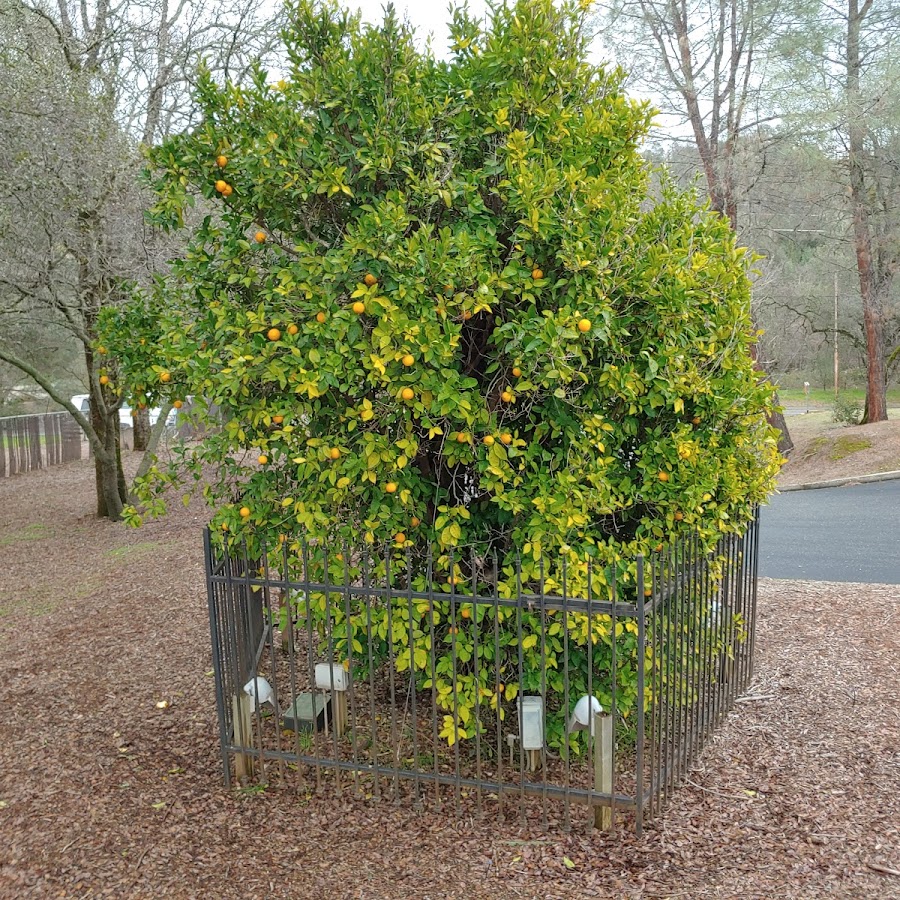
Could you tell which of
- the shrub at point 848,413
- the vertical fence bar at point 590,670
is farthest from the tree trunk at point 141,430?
the shrub at point 848,413

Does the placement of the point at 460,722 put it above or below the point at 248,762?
Result: above

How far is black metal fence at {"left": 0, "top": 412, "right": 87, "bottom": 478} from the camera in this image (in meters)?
18.8

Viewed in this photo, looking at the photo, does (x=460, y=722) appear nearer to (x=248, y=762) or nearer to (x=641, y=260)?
(x=248, y=762)

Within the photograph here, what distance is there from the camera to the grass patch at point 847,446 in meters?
18.6

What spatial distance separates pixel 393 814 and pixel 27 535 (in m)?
10.7

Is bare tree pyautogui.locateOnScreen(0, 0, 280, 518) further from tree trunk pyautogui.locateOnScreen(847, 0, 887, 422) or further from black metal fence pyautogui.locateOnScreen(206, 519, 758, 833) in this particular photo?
tree trunk pyautogui.locateOnScreen(847, 0, 887, 422)

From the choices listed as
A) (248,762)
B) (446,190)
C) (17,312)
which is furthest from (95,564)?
(446,190)

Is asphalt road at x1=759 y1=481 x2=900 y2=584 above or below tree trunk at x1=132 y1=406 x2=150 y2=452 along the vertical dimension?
below

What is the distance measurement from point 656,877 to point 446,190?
9.61ft

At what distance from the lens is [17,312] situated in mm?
10195

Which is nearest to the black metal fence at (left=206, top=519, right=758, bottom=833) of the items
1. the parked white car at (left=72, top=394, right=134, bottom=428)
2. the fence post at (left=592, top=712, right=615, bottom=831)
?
the fence post at (left=592, top=712, right=615, bottom=831)

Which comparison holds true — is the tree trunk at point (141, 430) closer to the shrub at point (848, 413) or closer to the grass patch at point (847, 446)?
the grass patch at point (847, 446)

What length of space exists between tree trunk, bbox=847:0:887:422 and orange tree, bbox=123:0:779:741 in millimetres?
16639

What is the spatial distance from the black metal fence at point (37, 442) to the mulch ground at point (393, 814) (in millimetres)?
14225
